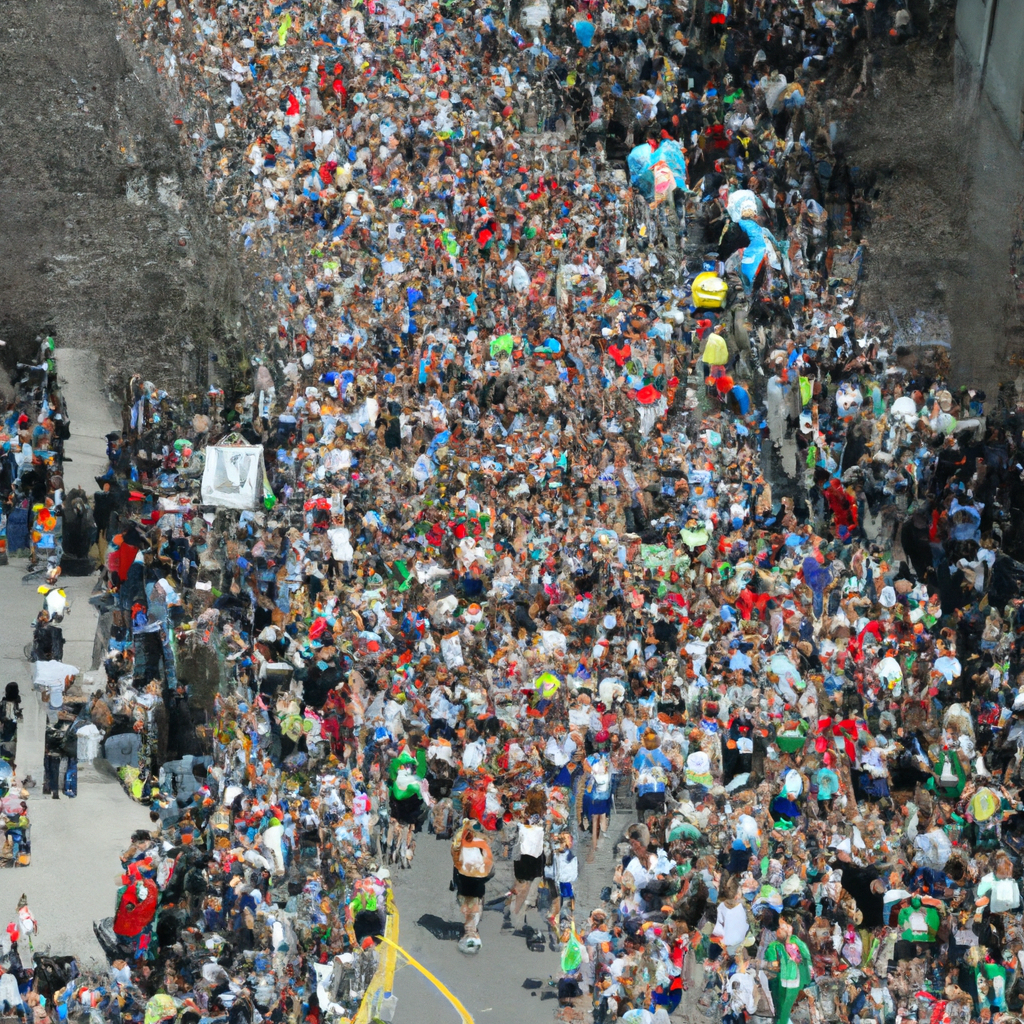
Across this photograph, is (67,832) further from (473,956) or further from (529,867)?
(529,867)

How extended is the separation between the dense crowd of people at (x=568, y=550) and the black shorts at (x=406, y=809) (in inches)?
1.6

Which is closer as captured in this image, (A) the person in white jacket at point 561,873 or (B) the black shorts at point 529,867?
(A) the person in white jacket at point 561,873

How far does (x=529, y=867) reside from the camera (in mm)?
22047

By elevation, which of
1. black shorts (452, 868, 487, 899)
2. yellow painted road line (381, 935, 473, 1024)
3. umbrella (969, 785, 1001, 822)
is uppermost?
umbrella (969, 785, 1001, 822)

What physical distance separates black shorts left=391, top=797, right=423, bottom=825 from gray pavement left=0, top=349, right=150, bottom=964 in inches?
135

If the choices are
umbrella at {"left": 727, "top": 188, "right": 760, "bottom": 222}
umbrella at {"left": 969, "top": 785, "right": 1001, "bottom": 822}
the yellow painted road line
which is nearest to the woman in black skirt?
the yellow painted road line

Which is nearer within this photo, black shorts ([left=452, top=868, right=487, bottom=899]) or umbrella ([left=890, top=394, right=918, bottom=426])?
black shorts ([left=452, top=868, right=487, bottom=899])

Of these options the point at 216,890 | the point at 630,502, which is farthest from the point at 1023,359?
the point at 216,890

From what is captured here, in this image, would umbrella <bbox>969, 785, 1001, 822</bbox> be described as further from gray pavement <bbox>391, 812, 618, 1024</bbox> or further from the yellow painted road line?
the yellow painted road line

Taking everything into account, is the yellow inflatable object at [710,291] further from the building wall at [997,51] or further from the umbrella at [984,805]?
the umbrella at [984,805]

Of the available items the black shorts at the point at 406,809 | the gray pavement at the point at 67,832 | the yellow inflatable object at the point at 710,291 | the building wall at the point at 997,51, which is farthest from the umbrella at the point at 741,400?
the gray pavement at the point at 67,832

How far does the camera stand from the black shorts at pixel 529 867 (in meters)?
22.0

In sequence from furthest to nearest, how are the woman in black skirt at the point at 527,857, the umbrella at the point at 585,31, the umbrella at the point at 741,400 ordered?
the umbrella at the point at 585,31, the umbrella at the point at 741,400, the woman in black skirt at the point at 527,857

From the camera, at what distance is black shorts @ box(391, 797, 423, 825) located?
77.5 ft
